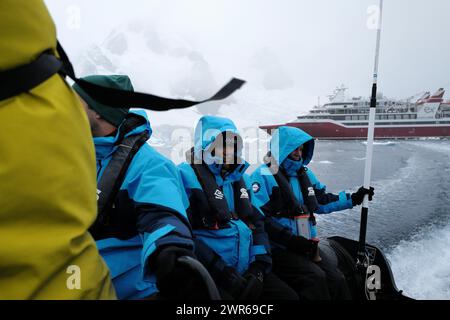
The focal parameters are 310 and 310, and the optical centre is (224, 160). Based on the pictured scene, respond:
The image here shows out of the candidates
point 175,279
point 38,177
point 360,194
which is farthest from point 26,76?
point 360,194

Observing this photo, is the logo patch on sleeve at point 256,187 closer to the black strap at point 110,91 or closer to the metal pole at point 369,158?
the metal pole at point 369,158

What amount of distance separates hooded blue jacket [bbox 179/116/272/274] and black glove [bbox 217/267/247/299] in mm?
110

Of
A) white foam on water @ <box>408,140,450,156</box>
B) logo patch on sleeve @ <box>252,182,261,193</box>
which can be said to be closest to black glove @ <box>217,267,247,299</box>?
logo patch on sleeve @ <box>252,182,261,193</box>

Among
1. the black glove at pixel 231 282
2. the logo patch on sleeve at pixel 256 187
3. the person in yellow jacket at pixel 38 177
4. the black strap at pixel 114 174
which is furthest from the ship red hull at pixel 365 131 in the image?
the person in yellow jacket at pixel 38 177

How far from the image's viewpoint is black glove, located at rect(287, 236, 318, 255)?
269cm

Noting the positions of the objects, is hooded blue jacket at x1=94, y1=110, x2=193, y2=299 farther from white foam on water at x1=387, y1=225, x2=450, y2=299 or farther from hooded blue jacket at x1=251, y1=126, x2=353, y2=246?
white foam on water at x1=387, y1=225, x2=450, y2=299

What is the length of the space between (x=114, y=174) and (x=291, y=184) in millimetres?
2048

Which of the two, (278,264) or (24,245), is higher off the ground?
(24,245)

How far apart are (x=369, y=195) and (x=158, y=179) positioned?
2.43 metres

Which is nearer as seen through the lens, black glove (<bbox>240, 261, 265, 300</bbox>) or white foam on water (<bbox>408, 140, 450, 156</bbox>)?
black glove (<bbox>240, 261, 265, 300</bbox>)

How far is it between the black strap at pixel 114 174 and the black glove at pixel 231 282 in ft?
2.90

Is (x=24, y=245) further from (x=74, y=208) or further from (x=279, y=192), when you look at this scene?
(x=279, y=192)
